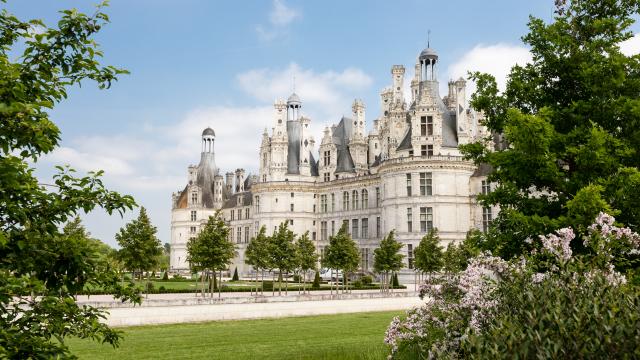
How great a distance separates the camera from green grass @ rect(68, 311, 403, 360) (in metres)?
15.7

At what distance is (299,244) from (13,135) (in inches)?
1826

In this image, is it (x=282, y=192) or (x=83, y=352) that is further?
(x=282, y=192)

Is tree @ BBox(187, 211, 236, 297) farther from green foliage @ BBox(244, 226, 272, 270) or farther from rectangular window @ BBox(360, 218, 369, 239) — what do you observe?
rectangular window @ BBox(360, 218, 369, 239)

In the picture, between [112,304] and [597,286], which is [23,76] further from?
[112,304]

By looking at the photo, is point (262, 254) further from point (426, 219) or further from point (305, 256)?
point (426, 219)

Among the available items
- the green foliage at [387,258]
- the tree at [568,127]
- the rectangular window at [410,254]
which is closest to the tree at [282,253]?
the green foliage at [387,258]

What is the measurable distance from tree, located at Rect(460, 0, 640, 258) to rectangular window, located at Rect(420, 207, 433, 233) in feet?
131

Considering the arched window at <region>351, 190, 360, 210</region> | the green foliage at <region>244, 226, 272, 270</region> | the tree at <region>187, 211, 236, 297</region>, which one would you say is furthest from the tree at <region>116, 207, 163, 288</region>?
the arched window at <region>351, 190, 360, 210</region>

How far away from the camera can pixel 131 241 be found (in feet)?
132

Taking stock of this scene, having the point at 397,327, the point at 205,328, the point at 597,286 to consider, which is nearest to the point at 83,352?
the point at 205,328

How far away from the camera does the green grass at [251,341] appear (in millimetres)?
15672

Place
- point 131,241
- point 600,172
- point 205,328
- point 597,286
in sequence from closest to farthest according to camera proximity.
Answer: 1. point 597,286
2. point 600,172
3. point 205,328
4. point 131,241

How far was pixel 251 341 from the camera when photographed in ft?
60.5

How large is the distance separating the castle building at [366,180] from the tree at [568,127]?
3676 centimetres
